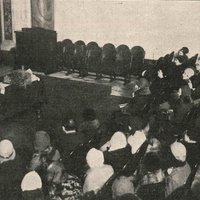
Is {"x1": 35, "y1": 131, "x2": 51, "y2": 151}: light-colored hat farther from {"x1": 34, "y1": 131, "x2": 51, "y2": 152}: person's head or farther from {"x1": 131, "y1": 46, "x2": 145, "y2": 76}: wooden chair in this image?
{"x1": 131, "y1": 46, "x2": 145, "y2": 76}: wooden chair

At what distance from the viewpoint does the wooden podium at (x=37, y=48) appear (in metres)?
12.3

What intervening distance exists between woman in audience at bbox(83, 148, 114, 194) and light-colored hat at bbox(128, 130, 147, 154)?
34.8 inches

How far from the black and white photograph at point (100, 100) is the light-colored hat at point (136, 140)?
0.01 metres

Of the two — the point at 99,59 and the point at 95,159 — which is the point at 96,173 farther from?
the point at 99,59

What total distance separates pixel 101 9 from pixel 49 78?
2.77 m

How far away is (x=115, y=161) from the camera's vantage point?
5.40m

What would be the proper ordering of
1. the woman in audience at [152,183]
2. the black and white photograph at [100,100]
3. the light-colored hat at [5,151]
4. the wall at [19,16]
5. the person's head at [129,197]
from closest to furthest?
the person's head at [129,197] < the woman in audience at [152,183] < the black and white photograph at [100,100] < the light-colored hat at [5,151] < the wall at [19,16]

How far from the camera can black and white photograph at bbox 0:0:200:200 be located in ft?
15.9

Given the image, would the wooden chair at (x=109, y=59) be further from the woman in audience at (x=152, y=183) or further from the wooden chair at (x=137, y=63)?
the woman in audience at (x=152, y=183)

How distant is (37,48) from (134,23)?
312cm

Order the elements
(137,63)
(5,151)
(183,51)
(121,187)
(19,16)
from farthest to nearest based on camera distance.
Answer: (19,16) < (137,63) < (183,51) < (5,151) < (121,187)

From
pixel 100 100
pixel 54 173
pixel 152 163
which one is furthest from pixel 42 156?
pixel 100 100

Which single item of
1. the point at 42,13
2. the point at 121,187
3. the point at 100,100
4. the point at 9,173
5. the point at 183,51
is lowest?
the point at 100,100

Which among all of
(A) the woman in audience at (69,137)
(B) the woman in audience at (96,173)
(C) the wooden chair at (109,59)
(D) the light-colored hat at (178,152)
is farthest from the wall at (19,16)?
(D) the light-colored hat at (178,152)
